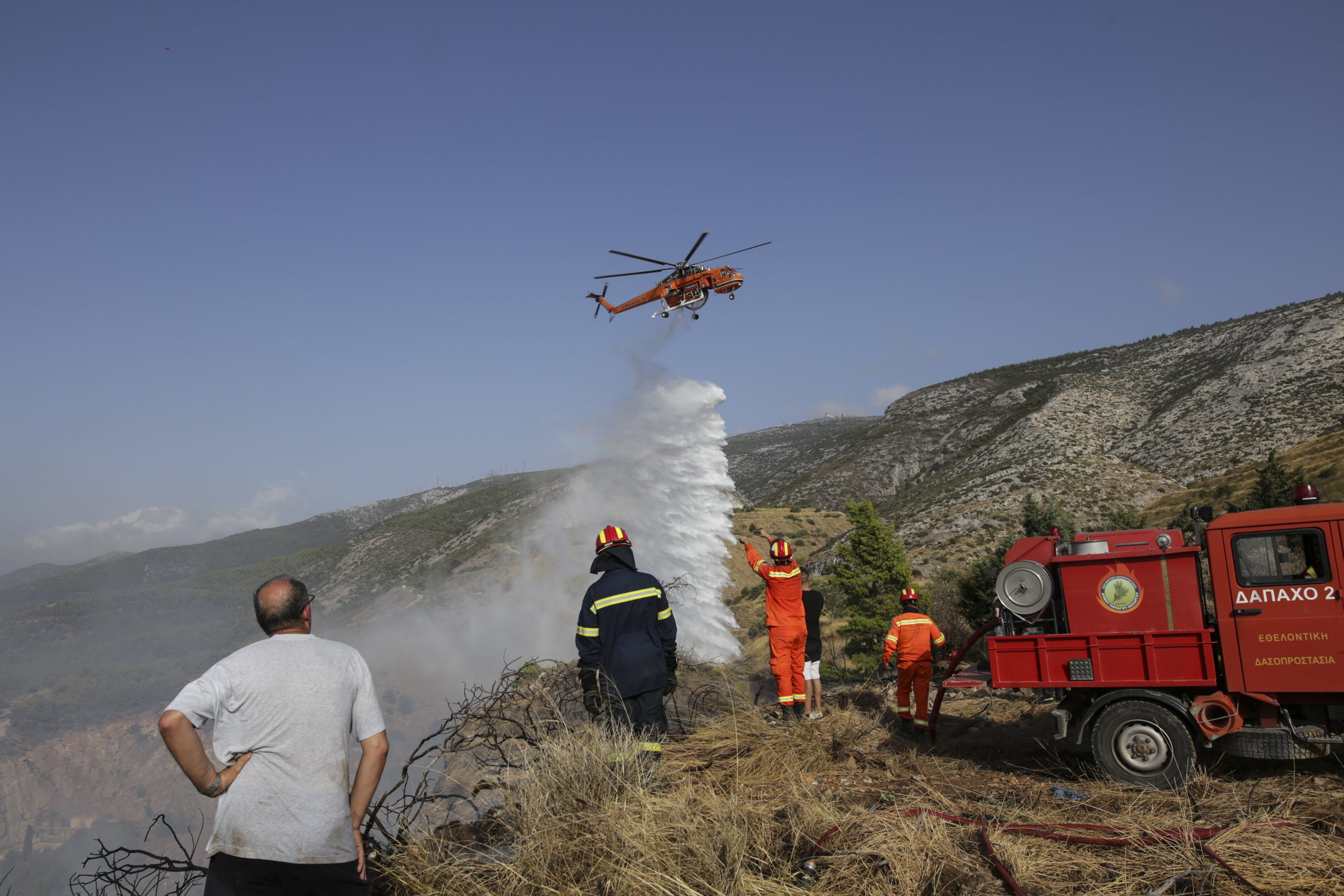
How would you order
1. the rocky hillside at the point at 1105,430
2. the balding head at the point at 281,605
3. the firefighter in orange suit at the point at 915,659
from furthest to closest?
the rocky hillside at the point at 1105,430
the firefighter in orange suit at the point at 915,659
the balding head at the point at 281,605

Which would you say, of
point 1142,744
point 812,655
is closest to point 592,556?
point 812,655

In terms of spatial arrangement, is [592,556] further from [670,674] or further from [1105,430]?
[1105,430]

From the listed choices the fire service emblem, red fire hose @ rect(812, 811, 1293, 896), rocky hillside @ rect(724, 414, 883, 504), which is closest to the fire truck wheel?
the fire service emblem

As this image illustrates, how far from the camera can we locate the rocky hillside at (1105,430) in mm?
42094

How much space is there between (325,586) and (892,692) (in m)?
63.3

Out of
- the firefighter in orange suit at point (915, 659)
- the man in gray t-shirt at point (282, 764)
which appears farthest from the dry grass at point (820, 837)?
the firefighter in orange suit at point (915, 659)

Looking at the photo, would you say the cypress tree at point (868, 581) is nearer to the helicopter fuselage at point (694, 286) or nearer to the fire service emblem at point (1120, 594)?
the helicopter fuselage at point (694, 286)

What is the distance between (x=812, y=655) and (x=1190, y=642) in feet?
14.2

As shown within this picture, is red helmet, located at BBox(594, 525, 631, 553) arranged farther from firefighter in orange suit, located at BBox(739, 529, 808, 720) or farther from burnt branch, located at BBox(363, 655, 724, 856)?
firefighter in orange suit, located at BBox(739, 529, 808, 720)

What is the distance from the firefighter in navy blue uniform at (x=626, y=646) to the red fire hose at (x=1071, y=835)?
200 centimetres

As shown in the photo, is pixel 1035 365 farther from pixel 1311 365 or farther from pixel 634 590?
pixel 634 590

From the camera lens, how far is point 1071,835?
4.61m

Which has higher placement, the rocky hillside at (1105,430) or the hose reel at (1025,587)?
the rocky hillside at (1105,430)

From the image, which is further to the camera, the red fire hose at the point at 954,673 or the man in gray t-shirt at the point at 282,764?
the red fire hose at the point at 954,673
